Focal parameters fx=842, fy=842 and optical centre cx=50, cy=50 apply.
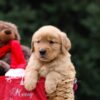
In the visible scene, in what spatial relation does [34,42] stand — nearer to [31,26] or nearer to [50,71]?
[50,71]

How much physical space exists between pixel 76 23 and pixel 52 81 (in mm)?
13950

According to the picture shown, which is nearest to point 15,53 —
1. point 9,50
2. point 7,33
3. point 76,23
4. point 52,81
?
point 9,50

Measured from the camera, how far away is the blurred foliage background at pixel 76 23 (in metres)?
16.9

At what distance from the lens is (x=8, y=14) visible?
17.2 metres

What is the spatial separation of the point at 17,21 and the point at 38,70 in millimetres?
11497

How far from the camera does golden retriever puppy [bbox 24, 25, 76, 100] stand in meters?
5.31

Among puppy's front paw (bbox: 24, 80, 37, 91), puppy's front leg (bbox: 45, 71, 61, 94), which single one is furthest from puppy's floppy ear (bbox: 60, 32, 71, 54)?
puppy's front paw (bbox: 24, 80, 37, 91)

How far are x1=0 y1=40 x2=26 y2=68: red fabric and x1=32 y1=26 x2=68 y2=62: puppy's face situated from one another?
27 cm

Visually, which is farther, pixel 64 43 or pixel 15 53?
pixel 15 53

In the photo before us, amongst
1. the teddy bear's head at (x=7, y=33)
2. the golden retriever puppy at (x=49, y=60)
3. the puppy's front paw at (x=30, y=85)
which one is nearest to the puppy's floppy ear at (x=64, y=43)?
the golden retriever puppy at (x=49, y=60)

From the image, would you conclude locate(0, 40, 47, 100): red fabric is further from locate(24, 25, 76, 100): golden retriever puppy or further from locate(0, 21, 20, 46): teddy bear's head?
locate(0, 21, 20, 46): teddy bear's head

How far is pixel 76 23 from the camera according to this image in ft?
63.0

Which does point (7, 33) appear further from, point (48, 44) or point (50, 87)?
point (50, 87)

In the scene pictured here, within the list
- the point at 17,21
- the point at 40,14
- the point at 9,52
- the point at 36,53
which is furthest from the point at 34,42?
the point at 40,14
